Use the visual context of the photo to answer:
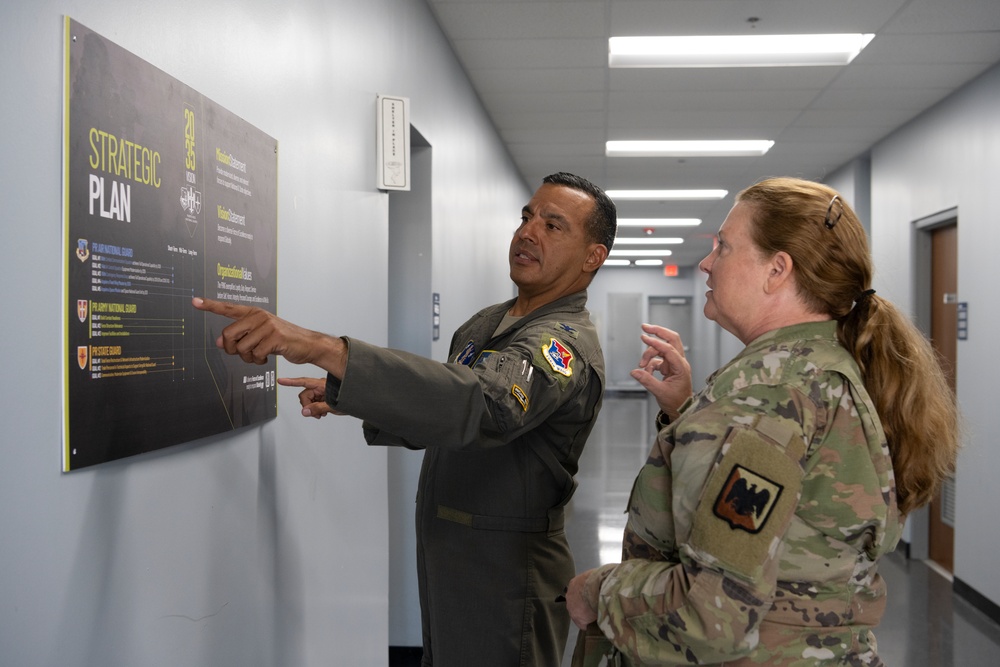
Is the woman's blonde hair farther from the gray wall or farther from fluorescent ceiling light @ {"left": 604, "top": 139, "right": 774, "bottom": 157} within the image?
fluorescent ceiling light @ {"left": 604, "top": 139, "right": 774, "bottom": 157}

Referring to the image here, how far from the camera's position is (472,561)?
1714mm

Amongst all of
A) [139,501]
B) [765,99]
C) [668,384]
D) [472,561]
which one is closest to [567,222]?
[668,384]

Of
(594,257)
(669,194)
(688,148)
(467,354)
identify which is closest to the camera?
(467,354)

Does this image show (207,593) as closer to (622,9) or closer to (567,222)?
(567,222)

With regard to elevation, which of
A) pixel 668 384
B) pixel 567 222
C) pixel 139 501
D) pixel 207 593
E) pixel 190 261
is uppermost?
pixel 567 222

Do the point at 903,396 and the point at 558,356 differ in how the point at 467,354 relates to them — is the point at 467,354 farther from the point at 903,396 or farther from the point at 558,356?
the point at 903,396

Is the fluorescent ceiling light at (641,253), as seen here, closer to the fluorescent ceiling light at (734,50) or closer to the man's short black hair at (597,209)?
the fluorescent ceiling light at (734,50)

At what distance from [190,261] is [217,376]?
25 centimetres

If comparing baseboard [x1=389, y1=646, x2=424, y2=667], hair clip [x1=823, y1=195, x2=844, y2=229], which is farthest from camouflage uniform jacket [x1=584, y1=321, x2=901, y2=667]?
baseboard [x1=389, y1=646, x2=424, y2=667]

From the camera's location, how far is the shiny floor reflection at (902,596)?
12.2 feet

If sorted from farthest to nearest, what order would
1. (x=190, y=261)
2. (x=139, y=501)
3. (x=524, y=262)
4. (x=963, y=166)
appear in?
(x=963, y=166)
(x=524, y=262)
(x=190, y=261)
(x=139, y=501)

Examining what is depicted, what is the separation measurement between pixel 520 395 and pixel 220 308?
1.61 ft

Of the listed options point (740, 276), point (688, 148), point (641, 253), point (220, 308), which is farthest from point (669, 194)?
point (220, 308)

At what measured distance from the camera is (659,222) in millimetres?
11344
